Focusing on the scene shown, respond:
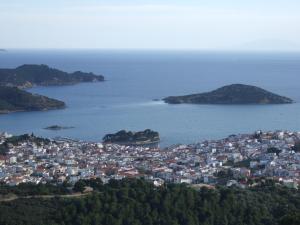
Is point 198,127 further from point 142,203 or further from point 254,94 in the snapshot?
point 142,203

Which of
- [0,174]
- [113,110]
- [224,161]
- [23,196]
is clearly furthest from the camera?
[113,110]

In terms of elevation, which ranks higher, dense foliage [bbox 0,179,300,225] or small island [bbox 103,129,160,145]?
dense foliage [bbox 0,179,300,225]

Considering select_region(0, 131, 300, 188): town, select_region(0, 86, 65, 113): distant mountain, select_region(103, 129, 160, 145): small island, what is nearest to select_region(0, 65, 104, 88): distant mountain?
select_region(0, 86, 65, 113): distant mountain

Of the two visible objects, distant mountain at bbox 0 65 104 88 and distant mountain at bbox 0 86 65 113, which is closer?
distant mountain at bbox 0 86 65 113

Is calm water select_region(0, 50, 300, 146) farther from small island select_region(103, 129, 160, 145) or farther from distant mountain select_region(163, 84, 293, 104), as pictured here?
distant mountain select_region(163, 84, 293, 104)

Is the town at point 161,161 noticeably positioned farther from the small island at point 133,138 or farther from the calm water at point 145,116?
the calm water at point 145,116

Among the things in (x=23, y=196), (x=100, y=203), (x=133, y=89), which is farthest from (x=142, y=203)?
(x=133, y=89)

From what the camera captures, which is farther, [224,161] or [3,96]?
[3,96]
